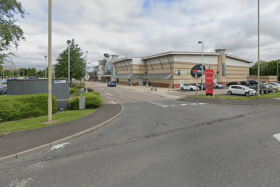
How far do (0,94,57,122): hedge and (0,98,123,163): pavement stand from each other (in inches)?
116

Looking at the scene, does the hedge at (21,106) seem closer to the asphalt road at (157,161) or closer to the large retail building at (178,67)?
the asphalt road at (157,161)

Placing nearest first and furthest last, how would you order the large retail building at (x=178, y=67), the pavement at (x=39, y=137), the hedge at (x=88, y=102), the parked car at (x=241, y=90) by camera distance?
the pavement at (x=39, y=137), the hedge at (x=88, y=102), the parked car at (x=241, y=90), the large retail building at (x=178, y=67)

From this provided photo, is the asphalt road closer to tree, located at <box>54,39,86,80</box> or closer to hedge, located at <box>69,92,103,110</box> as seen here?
hedge, located at <box>69,92,103,110</box>

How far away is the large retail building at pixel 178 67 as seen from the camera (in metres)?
41.1

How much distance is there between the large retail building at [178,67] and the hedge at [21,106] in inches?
1301

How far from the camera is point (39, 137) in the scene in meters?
6.65

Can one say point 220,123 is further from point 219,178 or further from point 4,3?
point 4,3

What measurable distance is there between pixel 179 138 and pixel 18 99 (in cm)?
944

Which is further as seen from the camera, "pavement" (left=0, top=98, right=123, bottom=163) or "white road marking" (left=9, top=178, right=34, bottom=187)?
"pavement" (left=0, top=98, right=123, bottom=163)

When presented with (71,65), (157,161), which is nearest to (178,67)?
(71,65)

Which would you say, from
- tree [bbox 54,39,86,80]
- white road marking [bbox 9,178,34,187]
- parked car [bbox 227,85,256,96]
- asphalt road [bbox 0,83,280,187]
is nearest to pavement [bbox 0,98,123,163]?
asphalt road [bbox 0,83,280,187]

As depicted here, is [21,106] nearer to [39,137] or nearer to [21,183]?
[39,137]

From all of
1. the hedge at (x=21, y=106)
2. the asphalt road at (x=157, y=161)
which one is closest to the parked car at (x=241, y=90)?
the asphalt road at (x=157, y=161)

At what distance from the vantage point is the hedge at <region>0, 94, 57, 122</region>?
9133 mm
